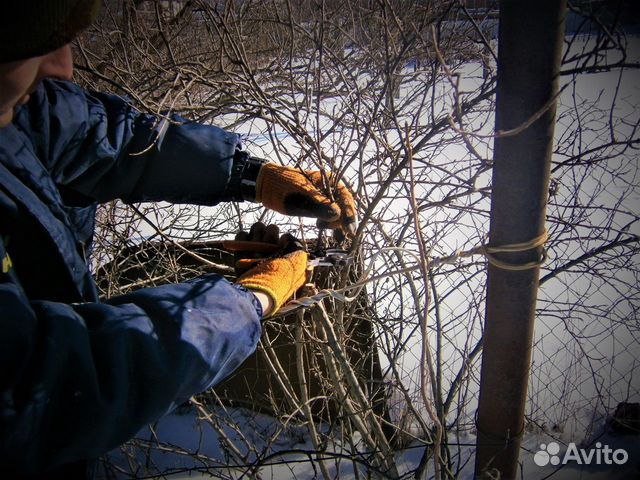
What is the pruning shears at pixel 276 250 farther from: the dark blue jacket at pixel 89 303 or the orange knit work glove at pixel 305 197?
the dark blue jacket at pixel 89 303

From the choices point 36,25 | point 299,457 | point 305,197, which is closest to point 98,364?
point 36,25

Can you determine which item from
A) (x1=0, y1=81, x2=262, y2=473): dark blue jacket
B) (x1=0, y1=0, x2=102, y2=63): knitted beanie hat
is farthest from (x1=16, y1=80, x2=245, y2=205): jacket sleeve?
(x1=0, y1=0, x2=102, y2=63): knitted beanie hat

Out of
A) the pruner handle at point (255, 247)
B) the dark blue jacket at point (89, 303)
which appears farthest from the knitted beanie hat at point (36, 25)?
the pruner handle at point (255, 247)

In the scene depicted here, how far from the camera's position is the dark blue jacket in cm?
94

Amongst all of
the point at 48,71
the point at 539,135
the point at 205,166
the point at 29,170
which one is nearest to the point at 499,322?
the point at 539,135

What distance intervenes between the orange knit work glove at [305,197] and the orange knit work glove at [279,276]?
0.20 m

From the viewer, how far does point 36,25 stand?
872mm

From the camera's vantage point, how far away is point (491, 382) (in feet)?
4.61

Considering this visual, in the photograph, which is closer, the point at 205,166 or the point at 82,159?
the point at 82,159

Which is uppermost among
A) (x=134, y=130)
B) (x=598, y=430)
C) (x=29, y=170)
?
(x=134, y=130)

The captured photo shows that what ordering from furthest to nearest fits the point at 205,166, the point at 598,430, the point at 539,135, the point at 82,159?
the point at 598,430, the point at 205,166, the point at 82,159, the point at 539,135

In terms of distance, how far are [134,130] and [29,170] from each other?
561mm

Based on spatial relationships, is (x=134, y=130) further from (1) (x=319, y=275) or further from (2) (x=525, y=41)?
(2) (x=525, y=41)

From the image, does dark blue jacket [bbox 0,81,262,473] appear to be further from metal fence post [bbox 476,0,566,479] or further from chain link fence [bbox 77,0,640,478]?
metal fence post [bbox 476,0,566,479]
